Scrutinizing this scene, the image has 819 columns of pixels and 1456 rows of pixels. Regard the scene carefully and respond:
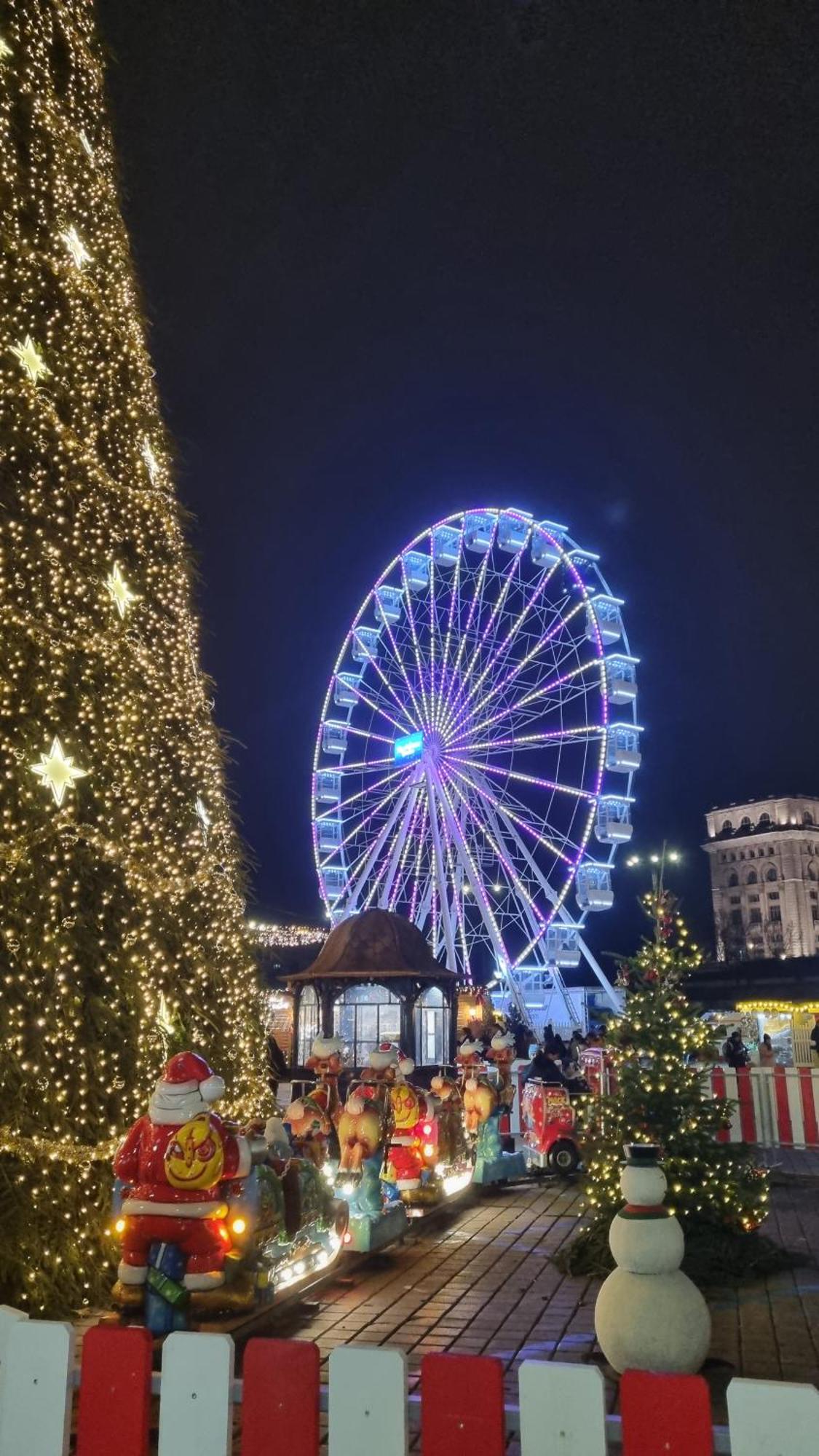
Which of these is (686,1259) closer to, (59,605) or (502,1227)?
(502,1227)

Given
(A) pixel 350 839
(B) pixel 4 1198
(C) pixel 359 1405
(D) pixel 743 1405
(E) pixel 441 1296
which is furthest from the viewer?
(A) pixel 350 839

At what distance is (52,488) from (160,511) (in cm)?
120

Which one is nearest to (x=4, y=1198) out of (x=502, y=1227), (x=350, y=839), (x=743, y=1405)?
(x=743, y=1405)

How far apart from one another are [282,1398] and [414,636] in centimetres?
2531

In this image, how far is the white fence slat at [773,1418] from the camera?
2348 millimetres

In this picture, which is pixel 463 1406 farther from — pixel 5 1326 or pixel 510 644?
pixel 510 644

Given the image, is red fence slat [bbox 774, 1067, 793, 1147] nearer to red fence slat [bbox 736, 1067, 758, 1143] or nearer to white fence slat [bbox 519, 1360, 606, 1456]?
red fence slat [bbox 736, 1067, 758, 1143]

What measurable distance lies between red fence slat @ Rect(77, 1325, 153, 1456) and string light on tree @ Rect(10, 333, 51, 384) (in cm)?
506

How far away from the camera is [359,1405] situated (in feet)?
8.65

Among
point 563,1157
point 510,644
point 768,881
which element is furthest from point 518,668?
point 768,881

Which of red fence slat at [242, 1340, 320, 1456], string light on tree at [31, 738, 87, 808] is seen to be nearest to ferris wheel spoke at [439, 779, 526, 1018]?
string light on tree at [31, 738, 87, 808]

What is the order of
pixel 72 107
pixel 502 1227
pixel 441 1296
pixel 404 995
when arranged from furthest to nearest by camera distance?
pixel 404 995, pixel 502 1227, pixel 72 107, pixel 441 1296

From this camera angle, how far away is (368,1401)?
2.63 meters

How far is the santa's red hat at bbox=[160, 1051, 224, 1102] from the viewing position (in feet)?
16.6
